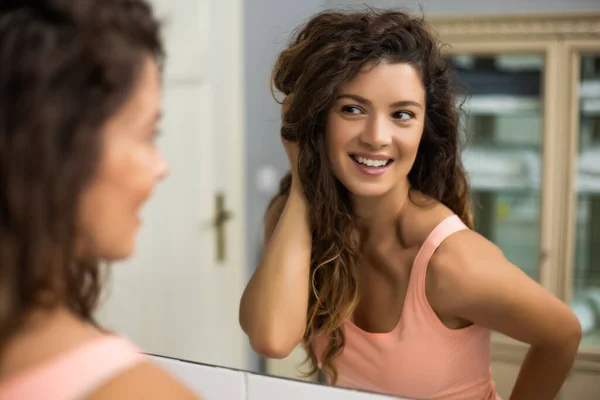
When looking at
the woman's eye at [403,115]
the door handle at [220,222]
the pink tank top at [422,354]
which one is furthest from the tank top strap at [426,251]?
the door handle at [220,222]

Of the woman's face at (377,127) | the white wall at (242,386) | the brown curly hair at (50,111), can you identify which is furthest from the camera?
the white wall at (242,386)

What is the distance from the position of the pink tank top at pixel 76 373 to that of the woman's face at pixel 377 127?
0.95ft

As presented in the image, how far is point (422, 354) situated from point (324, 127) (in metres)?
0.26

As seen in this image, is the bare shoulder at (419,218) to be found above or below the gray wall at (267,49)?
below

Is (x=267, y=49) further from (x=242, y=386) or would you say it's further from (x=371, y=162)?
(x=242, y=386)

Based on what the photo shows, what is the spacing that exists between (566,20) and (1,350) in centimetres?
56

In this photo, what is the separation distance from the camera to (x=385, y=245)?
0.64m

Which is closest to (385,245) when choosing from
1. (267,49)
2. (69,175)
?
(267,49)

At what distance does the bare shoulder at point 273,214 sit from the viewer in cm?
67

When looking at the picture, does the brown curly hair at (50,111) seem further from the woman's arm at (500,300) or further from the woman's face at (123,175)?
the woman's arm at (500,300)

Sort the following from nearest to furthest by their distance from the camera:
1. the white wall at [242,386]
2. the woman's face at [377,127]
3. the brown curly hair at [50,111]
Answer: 1. the brown curly hair at [50,111]
2. the woman's face at [377,127]
3. the white wall at [242,386]

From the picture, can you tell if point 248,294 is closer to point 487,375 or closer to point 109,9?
point 487,375

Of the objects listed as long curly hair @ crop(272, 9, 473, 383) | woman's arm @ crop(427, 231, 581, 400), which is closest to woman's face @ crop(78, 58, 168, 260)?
long curly hair @ crop(272, 9, 473, 383)

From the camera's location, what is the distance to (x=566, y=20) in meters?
0.58
